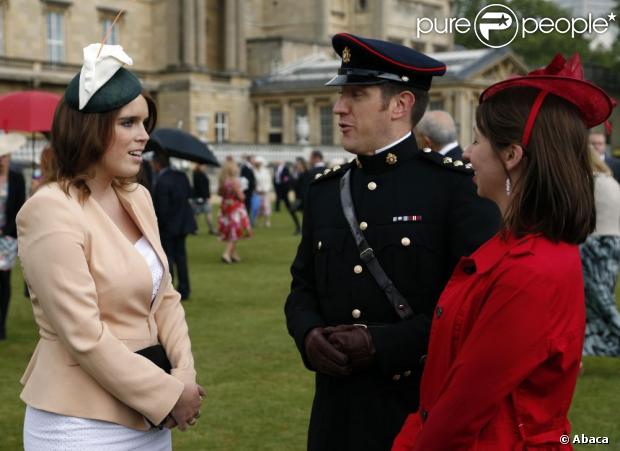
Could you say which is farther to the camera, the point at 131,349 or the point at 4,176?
the point at 4,176

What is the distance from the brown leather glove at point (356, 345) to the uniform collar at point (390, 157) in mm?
670

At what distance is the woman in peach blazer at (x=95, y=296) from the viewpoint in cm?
340

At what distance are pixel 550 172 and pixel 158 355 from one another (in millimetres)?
1601

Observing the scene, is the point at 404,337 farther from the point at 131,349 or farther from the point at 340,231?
the point at 131,349

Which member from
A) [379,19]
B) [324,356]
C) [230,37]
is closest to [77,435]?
[324,356]

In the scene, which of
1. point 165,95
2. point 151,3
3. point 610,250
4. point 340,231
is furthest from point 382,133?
point 151,3

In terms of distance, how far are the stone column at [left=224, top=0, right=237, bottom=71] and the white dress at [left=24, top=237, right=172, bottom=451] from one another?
54.2 metres

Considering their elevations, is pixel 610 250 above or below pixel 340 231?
below

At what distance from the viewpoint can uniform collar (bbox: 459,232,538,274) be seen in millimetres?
2752

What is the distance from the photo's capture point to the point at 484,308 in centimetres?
272

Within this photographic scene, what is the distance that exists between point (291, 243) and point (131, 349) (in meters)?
18.8

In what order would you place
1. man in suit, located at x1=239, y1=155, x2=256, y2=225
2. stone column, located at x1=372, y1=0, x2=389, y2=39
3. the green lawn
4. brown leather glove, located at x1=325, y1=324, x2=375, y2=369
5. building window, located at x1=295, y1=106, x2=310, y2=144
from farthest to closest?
stone column, located at x1=372, y1=0, x2=389, y2=39
building window, located at x1=295, y1=106, x2=310, y2=144
man in suit, located at x1=239, y1=155, x2=256, y2=225
the green lawn
brown leather glove, located at x1=325, y1=324, x2=375, y2=369

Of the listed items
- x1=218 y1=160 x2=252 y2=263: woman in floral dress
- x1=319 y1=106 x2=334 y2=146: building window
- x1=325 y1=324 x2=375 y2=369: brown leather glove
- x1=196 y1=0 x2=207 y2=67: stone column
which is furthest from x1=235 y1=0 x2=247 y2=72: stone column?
x1=325 y1=324 x2=375 y2=369: brown leather glove

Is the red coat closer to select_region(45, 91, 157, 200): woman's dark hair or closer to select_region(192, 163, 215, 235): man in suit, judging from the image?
select_region(45, 91, 157, 200): woman's dark hair
